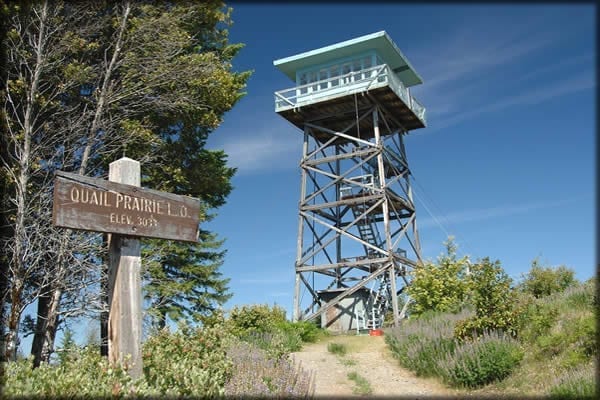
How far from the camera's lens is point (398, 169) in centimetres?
2602

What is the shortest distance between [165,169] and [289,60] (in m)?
12.0

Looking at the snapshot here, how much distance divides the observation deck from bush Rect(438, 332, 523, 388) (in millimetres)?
14247

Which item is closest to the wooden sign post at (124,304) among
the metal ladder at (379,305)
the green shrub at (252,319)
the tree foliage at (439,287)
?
the green shrub at (252,319)

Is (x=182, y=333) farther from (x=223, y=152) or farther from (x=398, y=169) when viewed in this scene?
(x=398, y=169)

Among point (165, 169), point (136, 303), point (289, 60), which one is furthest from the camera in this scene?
point (289, 60)

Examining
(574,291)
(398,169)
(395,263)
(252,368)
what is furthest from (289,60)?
(252,368)

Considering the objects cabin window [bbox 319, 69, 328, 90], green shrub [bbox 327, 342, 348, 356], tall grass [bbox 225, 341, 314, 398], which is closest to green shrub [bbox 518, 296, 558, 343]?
tall grass [bbox 225, 341, 314, 398]

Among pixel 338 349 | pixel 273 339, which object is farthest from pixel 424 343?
pixel 273 339

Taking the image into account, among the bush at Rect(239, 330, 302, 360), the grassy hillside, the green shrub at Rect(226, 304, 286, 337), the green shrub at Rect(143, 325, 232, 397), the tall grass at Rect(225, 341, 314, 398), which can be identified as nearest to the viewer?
the green shrub at Rect(143, 325, 232, 397)

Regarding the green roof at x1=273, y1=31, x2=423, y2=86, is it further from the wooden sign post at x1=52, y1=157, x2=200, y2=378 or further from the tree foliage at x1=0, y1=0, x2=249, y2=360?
the wooden sign post at x1=52, y1=157, x2=200, y2=378

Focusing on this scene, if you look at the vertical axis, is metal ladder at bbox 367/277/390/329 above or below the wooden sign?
below

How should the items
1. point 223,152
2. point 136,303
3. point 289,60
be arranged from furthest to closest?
point 289,60, point 223,152, point 136,303

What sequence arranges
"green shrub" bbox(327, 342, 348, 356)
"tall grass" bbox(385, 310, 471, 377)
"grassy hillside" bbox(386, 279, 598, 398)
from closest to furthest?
"grassy hillside" bbox(386, 279, 598, 398)
"tall grass" bbox(385, 310, 471, 377)
"green shrub" bbox(327, 342, 348, 356)

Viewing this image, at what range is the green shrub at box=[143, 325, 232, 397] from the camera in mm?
5977
